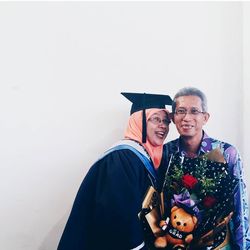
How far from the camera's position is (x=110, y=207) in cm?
67

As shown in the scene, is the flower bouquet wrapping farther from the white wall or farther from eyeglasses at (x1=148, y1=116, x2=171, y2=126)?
the white wall

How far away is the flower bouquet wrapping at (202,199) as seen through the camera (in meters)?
0.77

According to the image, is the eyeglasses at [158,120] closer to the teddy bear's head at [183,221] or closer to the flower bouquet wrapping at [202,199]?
the flower bouquet wrapping at [202,199]

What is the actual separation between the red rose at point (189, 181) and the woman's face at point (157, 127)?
12 cm

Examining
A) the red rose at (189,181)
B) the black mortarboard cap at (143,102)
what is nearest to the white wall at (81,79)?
the black mortarboard cap at (143,102)

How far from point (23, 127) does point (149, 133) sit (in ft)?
1.47

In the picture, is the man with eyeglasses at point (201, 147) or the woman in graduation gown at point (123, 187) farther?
the man with eyeglasses at point (201, 147)

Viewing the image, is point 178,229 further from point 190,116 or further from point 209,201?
point 190,116

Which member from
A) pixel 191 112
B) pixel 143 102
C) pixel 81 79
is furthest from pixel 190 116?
pixel 81 79

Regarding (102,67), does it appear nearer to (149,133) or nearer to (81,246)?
(149,133)

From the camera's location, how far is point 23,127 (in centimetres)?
94

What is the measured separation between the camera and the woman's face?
0.78 m

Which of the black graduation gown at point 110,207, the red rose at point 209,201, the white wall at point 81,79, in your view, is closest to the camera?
the black graduation gown at point 110,207

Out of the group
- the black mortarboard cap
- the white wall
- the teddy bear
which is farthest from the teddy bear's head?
the white wall
